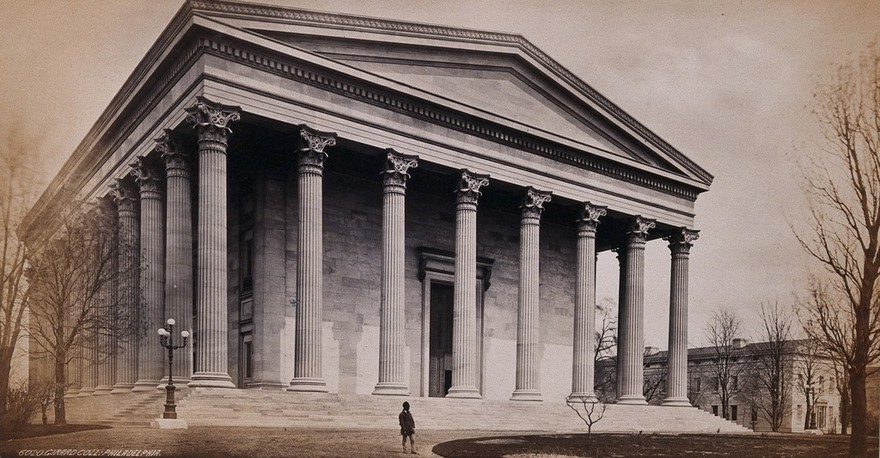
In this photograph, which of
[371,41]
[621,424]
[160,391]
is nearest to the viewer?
[160,391]

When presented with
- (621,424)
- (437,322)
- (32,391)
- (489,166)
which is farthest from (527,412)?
(32,391)

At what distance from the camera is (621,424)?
3005cm

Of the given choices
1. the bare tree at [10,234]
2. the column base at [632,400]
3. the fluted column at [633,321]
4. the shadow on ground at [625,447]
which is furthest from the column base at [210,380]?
the fluted column at [633,321]

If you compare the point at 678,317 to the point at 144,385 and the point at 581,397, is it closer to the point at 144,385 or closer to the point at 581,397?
the point at 581,397

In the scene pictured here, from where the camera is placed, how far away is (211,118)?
2247cm

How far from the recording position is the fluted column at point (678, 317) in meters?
35.7

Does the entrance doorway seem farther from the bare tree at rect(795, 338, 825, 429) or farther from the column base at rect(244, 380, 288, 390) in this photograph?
the bare tree at rect(795, 338, 825, 429)

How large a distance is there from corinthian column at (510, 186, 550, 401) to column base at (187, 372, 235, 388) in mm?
12088

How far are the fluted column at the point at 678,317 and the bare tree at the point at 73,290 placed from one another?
76.4 feet

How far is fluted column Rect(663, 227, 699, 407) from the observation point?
35.7 meters

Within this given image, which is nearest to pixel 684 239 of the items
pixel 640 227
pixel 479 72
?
pixel 640 227

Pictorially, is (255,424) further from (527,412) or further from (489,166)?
(489,166)

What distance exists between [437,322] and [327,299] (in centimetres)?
581

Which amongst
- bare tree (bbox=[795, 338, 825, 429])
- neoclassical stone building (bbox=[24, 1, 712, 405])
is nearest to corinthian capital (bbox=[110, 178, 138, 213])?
neoclassical stone building (bbox=[24, 1, 712, 405])
